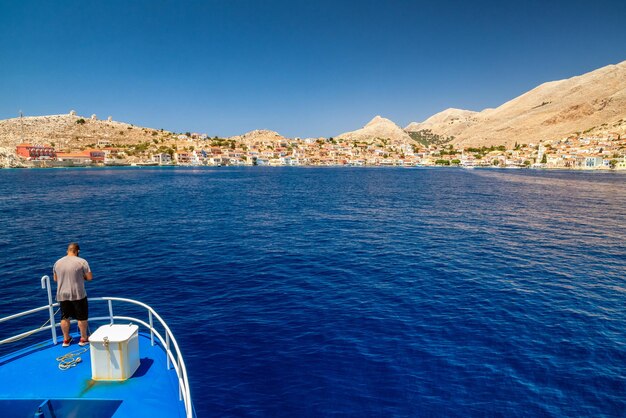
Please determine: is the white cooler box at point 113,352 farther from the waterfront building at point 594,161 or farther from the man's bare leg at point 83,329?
the waterfront building at point 594,161

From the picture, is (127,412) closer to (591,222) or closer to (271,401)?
(271,401)

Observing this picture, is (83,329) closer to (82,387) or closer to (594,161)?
(82,387)

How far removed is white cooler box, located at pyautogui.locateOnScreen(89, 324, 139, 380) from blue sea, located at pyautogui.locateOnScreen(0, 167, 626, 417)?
11.2ft

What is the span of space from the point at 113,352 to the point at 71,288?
7.01 feet

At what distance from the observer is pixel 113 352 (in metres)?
7.04

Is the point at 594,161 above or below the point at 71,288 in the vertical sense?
below

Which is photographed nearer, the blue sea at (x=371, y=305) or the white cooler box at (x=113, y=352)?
the white cooler box at (x=113, y=352)

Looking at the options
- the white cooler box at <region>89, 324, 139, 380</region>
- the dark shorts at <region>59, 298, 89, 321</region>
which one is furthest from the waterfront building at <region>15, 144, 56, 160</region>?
the white cooler box at <region>89, 324, 139, 380</region>

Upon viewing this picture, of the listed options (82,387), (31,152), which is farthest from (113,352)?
(31,152)

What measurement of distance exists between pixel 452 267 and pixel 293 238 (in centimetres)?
1368

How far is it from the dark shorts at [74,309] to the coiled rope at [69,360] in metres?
0.75

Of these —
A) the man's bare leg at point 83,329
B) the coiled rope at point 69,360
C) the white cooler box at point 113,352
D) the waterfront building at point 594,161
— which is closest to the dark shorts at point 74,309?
the man's bare leg at point 83,329

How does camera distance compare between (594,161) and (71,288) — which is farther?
(594,161)

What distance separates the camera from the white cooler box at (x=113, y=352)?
694 centimetres
